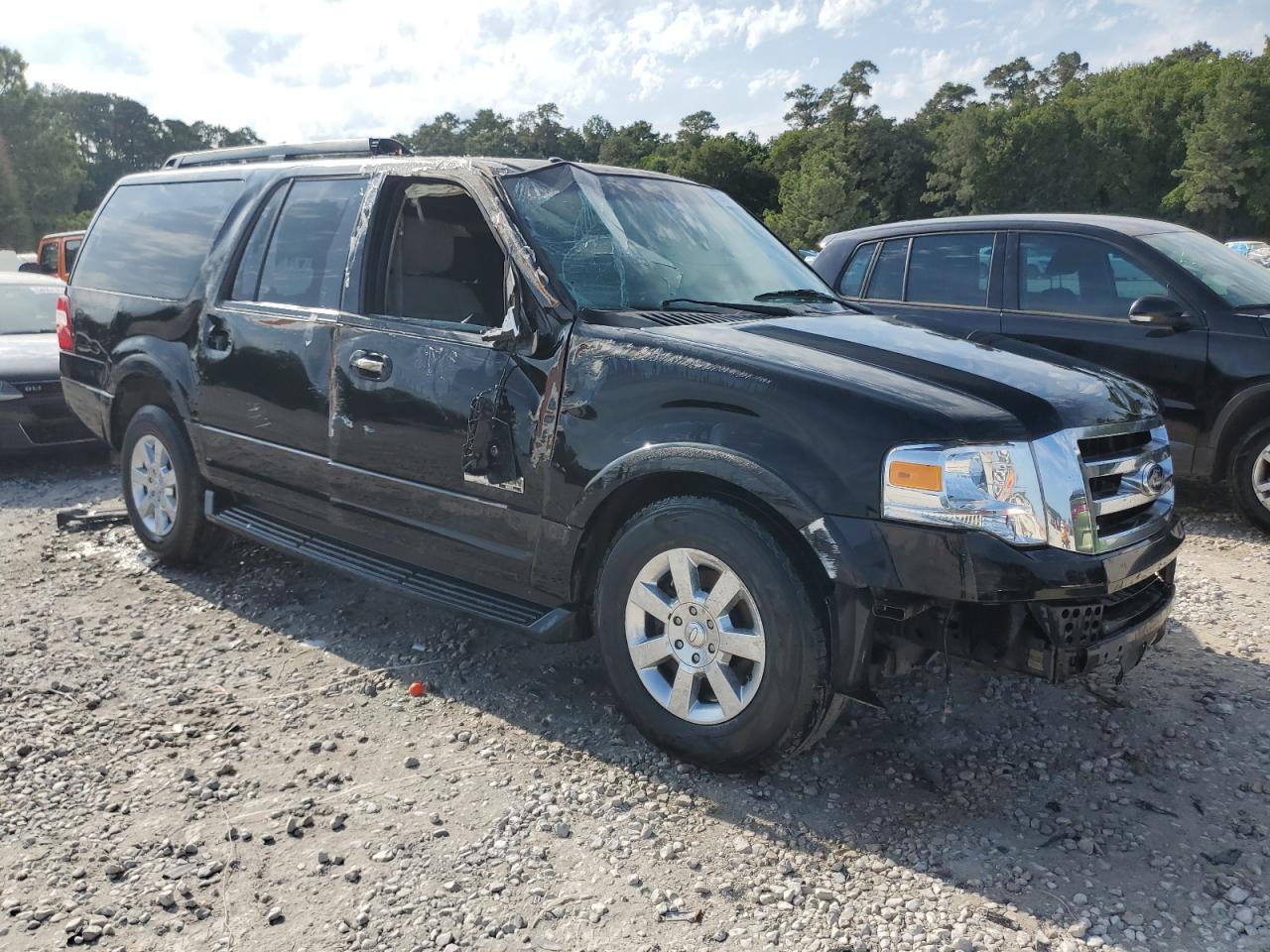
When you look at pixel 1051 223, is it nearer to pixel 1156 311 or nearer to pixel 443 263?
pixel 1156 311

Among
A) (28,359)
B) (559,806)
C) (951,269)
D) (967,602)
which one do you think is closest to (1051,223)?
(951,269)

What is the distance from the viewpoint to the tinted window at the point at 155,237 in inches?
201

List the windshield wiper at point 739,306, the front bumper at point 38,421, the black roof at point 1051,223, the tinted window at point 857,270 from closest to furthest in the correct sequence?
1. the windshield wiper at point 739,306
2. the black roof at point 1051,223
3. the tinted window at point 857,270
4. the front bumper at point 38,421

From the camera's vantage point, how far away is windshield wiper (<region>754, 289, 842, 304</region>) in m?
4.14

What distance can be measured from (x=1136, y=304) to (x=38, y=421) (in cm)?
761

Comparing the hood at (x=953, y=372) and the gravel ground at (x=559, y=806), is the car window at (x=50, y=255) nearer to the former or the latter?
the gravel ground at (x=559, y=806)

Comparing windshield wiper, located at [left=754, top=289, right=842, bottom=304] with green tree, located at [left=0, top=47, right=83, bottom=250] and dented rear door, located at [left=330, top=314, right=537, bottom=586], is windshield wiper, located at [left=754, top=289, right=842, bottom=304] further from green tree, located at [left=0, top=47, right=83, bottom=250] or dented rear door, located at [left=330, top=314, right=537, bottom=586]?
green tree, located at [left=0, top=47, right=83, bottom=250]

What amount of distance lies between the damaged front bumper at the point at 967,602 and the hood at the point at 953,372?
0.37 m

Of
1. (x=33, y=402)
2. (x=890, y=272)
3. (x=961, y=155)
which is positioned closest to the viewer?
(x=890, y=272)

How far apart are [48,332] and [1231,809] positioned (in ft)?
30.3

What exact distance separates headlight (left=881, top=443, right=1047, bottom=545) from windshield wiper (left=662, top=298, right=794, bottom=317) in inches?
45.9

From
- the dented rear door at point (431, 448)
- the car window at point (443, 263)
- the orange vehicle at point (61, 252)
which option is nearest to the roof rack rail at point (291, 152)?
the car window at point (443, 263)

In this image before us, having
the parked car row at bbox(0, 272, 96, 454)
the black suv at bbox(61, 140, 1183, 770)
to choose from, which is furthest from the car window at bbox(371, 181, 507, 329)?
the parked car row at bbox(0, 272, 96, 454)

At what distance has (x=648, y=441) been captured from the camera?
3.25 metres
